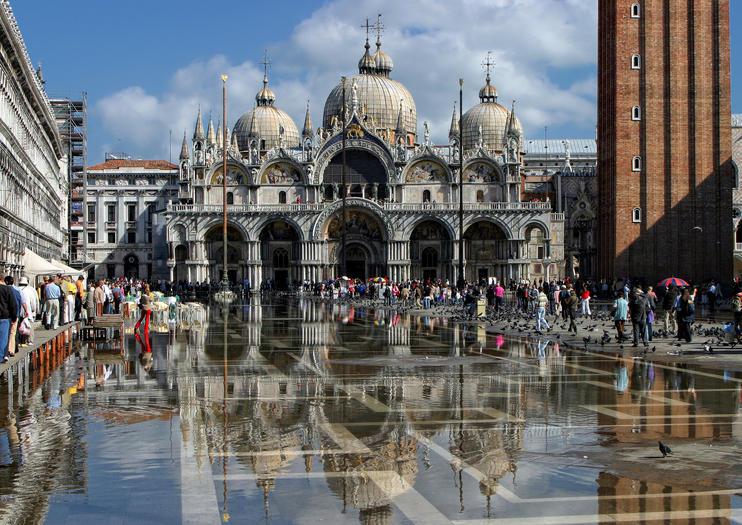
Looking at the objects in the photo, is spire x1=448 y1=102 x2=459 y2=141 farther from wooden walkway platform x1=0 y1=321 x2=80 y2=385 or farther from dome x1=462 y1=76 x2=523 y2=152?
wooden walkway platform x1=0 y1=321 x2=80 y2=385

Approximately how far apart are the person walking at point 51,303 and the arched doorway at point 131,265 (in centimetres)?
7983

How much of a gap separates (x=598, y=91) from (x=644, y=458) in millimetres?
57003

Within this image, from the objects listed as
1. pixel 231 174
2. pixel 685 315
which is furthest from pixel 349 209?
pixel 685 315

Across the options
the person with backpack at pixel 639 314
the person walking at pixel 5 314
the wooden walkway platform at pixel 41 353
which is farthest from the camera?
the person with backpack at pixel 639 314

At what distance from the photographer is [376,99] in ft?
322

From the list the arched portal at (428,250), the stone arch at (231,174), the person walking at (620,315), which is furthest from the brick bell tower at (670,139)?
the stone arch at (231,174)

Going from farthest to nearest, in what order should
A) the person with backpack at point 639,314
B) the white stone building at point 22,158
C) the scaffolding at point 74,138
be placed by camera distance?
the scaffolding at point 74,138, the white stone building at point 22,158, the person with backpack at point 639,314

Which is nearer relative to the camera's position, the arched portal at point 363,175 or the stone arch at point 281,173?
the arched portal at point 363,175

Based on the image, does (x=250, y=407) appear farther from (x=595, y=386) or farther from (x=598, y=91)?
(x=598, y=91)

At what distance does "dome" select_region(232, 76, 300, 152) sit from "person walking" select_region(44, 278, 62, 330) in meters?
68.0

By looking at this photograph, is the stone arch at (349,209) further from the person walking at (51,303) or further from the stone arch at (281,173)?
the person walking at (51,303)

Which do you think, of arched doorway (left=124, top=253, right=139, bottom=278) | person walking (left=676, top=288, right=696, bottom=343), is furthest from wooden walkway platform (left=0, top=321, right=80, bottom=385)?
arched doorway (left=124, top=253, right=139, bottom=278)

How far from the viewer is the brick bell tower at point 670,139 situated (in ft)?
198

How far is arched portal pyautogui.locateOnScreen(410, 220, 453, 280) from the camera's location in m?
89.3
